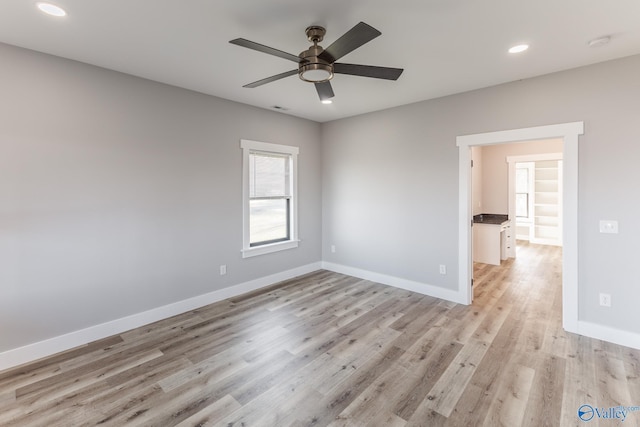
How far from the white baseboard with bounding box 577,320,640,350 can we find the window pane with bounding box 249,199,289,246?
4.02 m

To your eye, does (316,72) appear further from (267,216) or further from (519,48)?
(267,216)

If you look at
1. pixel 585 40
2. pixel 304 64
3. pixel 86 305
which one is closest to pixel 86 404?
pixel 86 305

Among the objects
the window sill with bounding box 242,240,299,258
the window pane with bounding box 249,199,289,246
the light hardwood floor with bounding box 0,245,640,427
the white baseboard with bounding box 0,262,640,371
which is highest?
the window pane with bounding box 249,199,289,246

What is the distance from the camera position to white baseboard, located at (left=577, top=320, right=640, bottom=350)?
280cm

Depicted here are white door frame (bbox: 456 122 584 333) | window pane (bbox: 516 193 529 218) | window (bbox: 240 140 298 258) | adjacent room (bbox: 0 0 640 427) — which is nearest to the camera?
adjacent room (bbox: 0 0 640 427)

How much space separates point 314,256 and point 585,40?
14.7 ft

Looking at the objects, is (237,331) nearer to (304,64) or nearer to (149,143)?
(149,143)

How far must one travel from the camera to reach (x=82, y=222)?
9.59 ft

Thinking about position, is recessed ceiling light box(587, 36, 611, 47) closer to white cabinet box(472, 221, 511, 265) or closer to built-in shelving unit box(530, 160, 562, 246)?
white cabinet box(472, 221, 511, 265)

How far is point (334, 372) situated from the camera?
2.48 m

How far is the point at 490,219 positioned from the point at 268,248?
493 cm

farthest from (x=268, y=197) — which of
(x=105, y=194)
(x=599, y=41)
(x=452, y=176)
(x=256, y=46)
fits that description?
(x=599, y=41)

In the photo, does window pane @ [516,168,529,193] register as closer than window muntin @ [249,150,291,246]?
No

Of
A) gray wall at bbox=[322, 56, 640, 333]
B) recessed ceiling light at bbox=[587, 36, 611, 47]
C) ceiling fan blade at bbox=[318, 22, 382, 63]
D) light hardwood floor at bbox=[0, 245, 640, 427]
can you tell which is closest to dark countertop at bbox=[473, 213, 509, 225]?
light hardwood floor at bbox=[0, 245, 640, 427]
